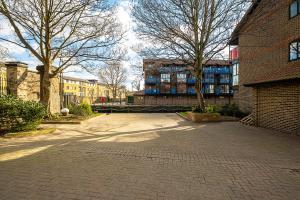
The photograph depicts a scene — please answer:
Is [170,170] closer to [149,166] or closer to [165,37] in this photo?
[149,166]

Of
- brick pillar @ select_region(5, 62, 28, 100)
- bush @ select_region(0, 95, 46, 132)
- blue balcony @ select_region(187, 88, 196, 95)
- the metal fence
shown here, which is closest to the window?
bush @ select_region(0, 95, 46, 132)

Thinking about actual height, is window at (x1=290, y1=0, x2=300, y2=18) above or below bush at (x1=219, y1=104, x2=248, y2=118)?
above

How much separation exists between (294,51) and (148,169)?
1180 centimetres

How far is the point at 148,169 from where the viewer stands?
5.60 meters

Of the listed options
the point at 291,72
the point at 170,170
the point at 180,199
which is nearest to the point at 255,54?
the point at 291,72

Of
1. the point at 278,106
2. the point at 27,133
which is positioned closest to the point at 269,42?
the point at 278,106

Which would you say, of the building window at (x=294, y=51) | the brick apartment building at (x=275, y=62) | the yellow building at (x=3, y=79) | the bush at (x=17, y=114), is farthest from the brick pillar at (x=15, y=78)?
the building window at (x=294, y=51)

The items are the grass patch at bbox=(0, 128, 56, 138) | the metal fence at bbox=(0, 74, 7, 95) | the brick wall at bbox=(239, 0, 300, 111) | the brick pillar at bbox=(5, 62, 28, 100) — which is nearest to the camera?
the grass patch at bbox=(0, 128, 56, 138)

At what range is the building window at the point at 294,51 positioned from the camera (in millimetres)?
12468

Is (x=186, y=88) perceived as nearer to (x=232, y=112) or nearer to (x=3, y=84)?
(x=232, y=112)

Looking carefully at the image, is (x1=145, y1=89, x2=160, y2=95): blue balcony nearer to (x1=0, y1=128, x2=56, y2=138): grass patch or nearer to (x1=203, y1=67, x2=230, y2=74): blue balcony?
(x1=203, y1=67, x2=230, y2=74): blue balcony

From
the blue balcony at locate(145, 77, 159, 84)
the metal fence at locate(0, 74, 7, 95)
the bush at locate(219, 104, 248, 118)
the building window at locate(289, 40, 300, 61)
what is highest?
the blue balcony at locate(145, 77, 159, 84)

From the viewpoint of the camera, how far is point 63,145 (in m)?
8.22

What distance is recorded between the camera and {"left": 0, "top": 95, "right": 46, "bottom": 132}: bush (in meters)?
9.73
